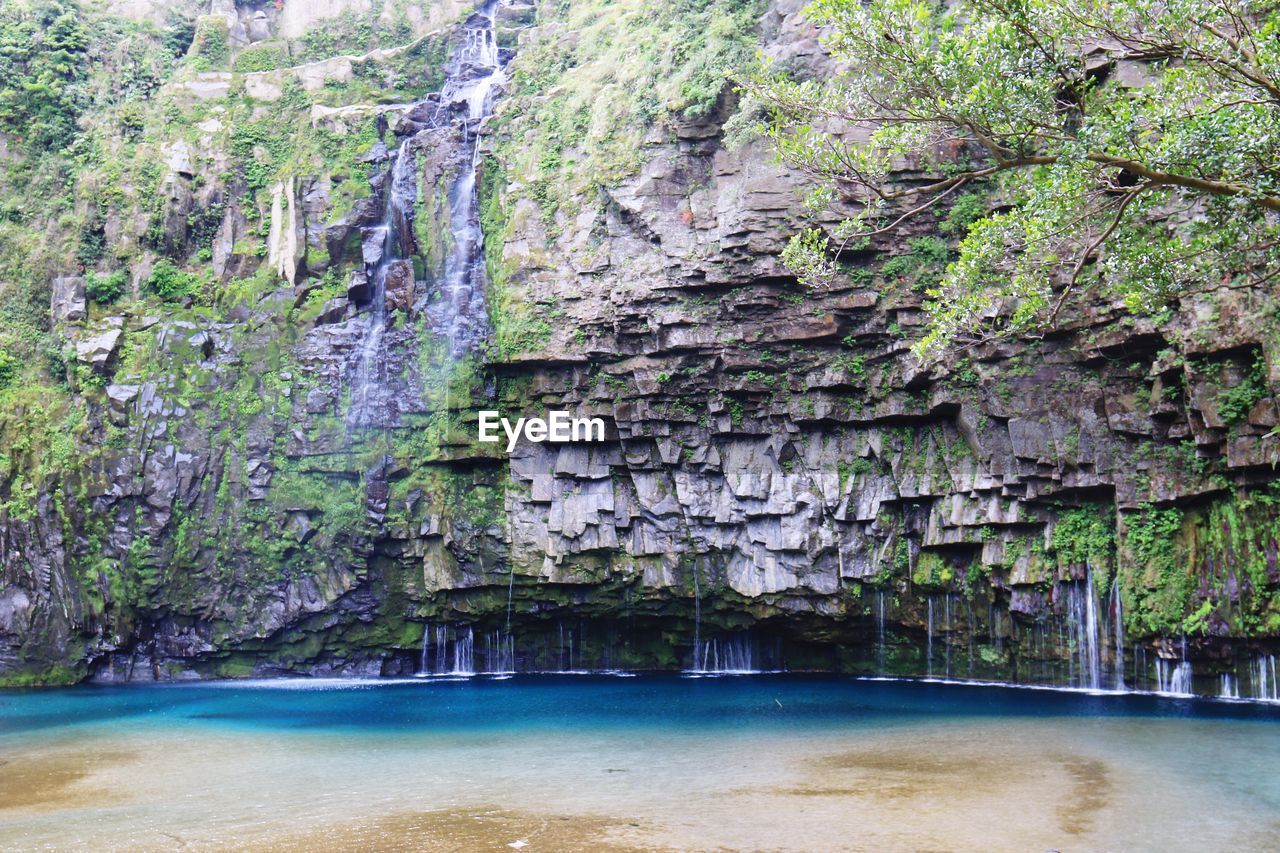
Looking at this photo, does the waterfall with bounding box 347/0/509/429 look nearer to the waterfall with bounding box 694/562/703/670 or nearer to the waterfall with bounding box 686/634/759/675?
the waterfall with bounding box 694/562/703/670

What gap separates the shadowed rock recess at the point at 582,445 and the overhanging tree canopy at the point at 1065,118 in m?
7.08

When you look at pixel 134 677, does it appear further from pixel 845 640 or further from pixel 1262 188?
pixel 1262 188

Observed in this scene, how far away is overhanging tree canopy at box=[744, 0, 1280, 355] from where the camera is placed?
847cm

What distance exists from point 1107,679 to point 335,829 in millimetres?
13221

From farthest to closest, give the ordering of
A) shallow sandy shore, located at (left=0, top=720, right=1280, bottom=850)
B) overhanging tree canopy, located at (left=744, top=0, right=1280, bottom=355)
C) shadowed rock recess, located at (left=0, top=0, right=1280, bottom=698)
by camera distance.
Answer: shadowed rock recess, located at (left=0, top=0, right=1280, bottom=698), shallow sandy shore, located at (left=0, top=720, right=1280, bottom=850), overhanging tree canopy, located at (left=744, top=0, right=1280, bottom=355)

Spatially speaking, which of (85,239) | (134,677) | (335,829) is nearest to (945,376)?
(335,829)

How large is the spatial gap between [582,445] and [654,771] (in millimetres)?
10118

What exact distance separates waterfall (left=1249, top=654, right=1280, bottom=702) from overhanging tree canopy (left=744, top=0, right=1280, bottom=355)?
26.0 ft

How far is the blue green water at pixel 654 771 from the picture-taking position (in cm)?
914

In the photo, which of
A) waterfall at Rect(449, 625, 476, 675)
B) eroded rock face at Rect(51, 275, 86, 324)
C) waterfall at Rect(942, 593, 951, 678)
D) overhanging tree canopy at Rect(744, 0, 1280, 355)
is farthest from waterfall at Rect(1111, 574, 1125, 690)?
eroded rock face at Rect(51, 275, 86, 324)

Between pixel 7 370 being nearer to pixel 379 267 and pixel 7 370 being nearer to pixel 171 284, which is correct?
pixel 171 284

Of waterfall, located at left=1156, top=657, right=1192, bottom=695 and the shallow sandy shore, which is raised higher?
waterfall, located at left=1156, top=657, right=1192, bottom=695

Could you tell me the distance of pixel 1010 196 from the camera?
17766 millimetres

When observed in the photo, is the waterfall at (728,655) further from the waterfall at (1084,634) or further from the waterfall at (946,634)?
the waterfall at (1084,634)
